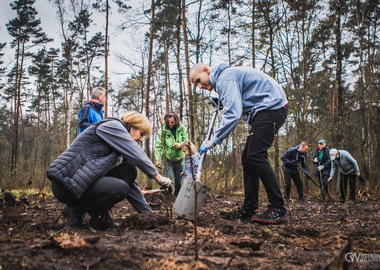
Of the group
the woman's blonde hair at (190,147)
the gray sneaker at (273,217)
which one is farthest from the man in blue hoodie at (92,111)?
the gray sneaker at (273,217)

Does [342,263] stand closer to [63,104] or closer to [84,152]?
[84,152]

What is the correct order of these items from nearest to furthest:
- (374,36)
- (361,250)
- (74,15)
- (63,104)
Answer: (361,250) → (374,36) → (74,15) → (63,104)

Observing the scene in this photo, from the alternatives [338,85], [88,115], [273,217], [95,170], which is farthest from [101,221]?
[338,85]

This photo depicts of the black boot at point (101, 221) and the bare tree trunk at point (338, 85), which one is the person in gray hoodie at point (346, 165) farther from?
the black boot at point (101, 221)

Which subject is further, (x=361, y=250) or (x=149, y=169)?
(x=149, y=169)

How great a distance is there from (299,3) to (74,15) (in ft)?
38.3

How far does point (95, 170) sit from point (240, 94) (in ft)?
5.14

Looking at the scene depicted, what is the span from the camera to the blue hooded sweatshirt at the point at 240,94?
2.50 metres

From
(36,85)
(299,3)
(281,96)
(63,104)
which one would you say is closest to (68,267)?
(281,96)

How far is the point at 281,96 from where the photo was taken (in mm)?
2611

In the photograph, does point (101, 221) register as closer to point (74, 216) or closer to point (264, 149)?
point (74, 216)

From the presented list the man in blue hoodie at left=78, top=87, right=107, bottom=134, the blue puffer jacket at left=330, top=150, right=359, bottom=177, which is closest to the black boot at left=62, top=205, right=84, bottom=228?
the man in blue hoodie at left=78, top=87, right=107, bottom=134

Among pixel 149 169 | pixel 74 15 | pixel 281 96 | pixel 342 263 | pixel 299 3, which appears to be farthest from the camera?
pixel 74 15

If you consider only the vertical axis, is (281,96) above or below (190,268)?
above
